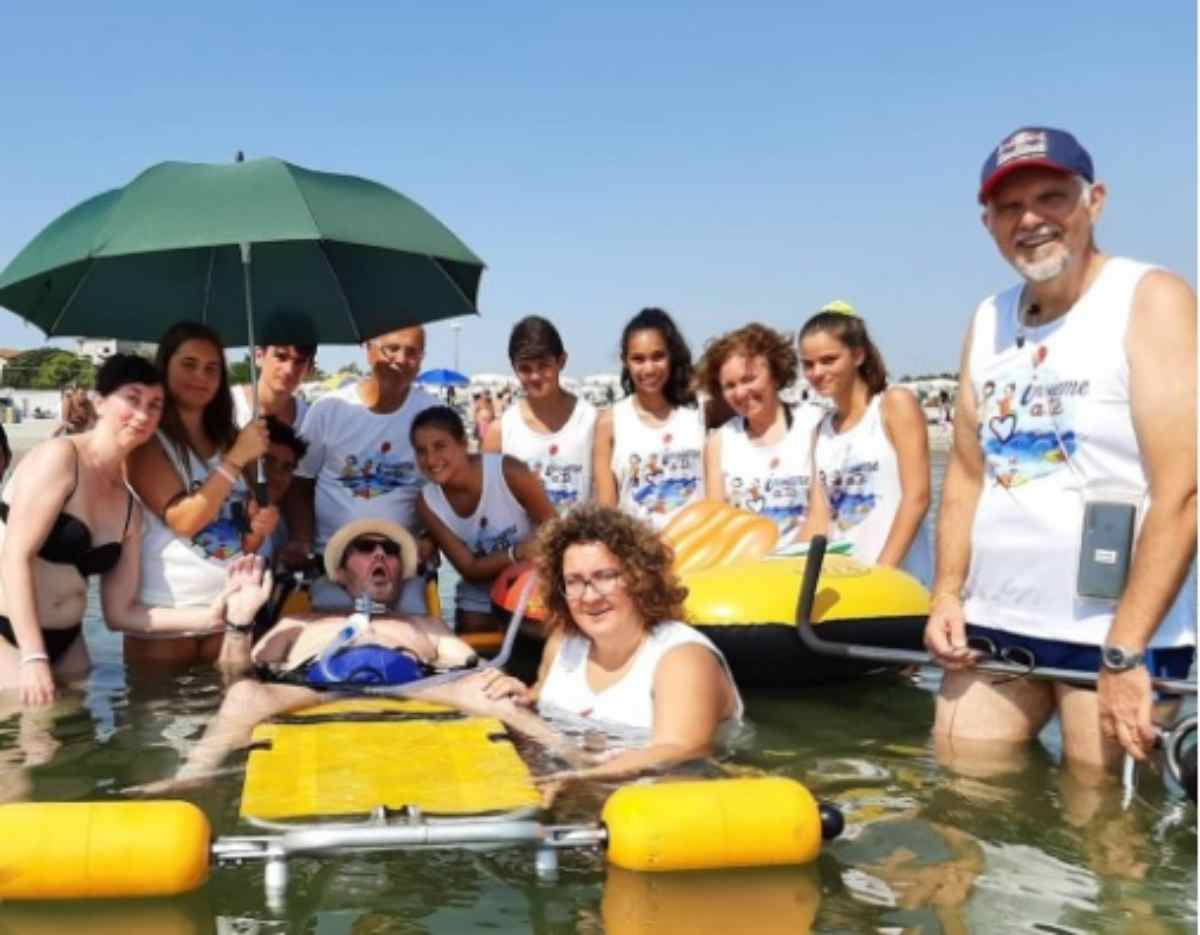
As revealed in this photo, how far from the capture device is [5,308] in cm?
568

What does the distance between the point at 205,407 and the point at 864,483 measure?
2.85m

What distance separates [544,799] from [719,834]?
24.1 inches

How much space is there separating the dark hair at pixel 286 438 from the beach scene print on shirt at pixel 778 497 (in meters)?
2.15

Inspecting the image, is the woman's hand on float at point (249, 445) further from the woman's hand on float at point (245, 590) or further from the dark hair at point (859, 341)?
the dark hair at point (859, 341)

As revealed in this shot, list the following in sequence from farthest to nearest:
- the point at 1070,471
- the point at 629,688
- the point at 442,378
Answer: the point at 442,378, the point at 629,688, the point at 1070,471

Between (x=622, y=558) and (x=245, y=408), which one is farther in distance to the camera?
(x=245, y=408)

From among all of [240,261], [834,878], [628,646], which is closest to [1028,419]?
[834,878]

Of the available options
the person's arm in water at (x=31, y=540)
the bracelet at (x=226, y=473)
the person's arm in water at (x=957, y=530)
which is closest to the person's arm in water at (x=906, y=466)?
the person's arm in water at (x=957, y=530)

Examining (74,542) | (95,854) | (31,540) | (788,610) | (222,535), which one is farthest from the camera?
(222,535)

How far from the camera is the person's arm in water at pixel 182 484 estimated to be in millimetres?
5004

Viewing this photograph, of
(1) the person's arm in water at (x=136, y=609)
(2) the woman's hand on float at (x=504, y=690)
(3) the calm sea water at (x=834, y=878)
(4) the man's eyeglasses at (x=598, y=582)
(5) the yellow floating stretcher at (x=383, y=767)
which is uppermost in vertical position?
(4) the man's eyeglasses at (x=598, y=582)

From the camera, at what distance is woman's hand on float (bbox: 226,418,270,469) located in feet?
16.5

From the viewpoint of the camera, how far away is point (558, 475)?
20.1 feet

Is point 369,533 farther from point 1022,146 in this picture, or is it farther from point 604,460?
point 1022,146
